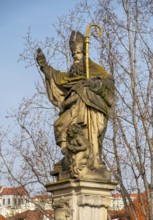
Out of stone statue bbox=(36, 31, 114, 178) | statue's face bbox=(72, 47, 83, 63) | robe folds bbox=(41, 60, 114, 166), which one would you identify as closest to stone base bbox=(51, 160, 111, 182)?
stone statue bbox=(36, 31, 114, 178)

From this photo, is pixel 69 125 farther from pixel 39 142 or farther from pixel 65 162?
pixel 39 142

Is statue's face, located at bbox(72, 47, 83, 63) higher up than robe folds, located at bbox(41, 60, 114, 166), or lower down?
higher up

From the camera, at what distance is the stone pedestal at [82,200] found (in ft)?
26.7

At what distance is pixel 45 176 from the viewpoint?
60.6 feet

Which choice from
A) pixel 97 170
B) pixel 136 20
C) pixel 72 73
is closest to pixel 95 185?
pixel 97 170

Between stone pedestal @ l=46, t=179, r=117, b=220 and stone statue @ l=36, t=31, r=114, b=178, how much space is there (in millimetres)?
181

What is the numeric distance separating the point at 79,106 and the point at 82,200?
4.75 feet

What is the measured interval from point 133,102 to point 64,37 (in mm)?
4428

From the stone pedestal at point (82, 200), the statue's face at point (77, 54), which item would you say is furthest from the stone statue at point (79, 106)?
the stone pedestal at point (82, 200)

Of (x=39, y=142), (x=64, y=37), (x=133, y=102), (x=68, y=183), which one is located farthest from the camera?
(x=39, y=142)

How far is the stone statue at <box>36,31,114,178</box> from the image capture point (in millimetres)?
8336

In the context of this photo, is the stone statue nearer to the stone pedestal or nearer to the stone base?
the stone base

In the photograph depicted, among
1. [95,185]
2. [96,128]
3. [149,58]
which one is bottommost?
[95,185]

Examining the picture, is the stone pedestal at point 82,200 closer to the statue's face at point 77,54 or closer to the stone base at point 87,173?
the stone base at point 87,173
